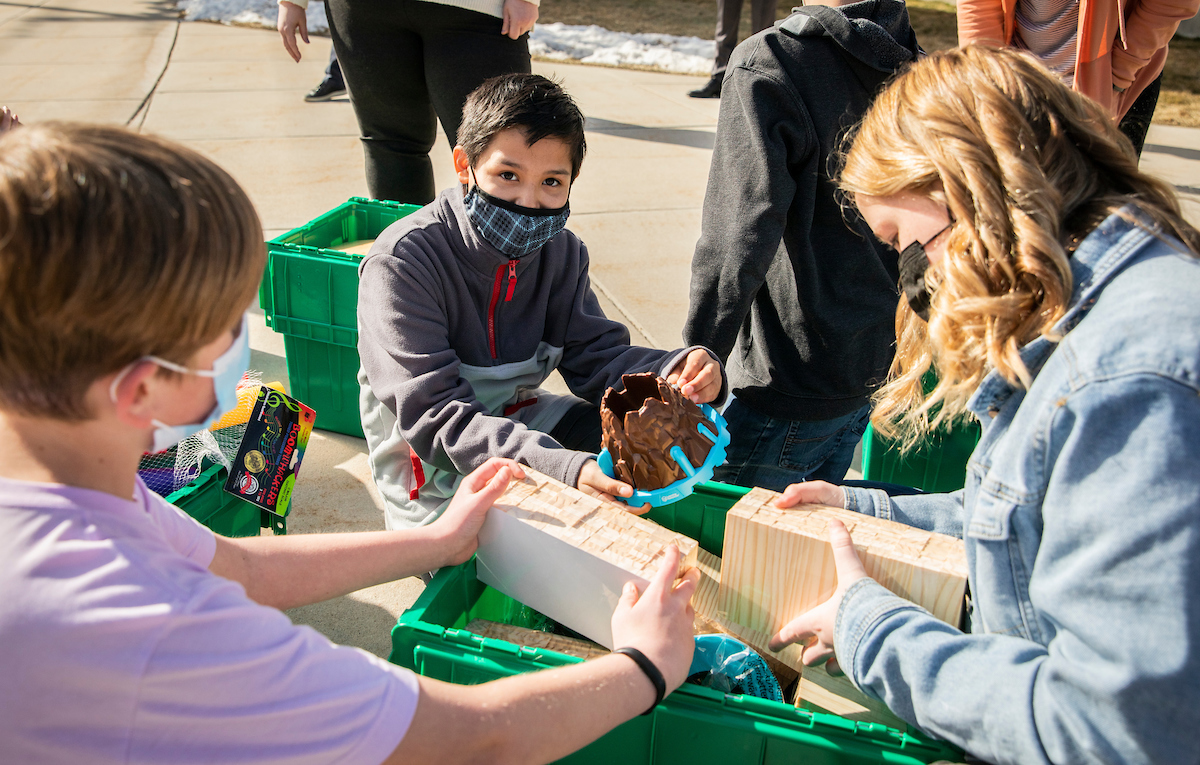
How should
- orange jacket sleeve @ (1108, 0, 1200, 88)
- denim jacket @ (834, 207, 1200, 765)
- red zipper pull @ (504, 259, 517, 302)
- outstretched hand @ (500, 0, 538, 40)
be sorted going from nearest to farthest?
denim jacket @ (834, 207, 1200, 765) → red zipper pull @ (504, 259, 517, 302) → outstretched hand @ (500, 0, 538, 40) → orange jacket sleeve @ (1108, 0, 1200, 88)

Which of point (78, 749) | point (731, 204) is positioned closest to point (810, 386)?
point (731, 204)

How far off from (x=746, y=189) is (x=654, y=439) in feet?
2.49

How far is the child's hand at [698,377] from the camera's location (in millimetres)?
2076

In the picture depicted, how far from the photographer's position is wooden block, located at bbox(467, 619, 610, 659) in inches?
61.2

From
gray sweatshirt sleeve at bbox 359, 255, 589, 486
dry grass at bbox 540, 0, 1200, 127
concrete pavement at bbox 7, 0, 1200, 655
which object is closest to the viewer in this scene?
gray sweatshirt sleeve at bbox 359, 255, 589, 486

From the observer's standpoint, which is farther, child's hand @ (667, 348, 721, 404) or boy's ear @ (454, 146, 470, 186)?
boy's ear @ (454, 146, 470, 186)

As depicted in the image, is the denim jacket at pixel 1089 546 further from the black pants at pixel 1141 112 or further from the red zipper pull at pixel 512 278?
the black pants at pixel 1141 112

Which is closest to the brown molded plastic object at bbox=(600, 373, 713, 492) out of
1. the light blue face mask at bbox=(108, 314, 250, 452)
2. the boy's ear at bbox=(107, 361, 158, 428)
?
the light blue face mask at bbox=(108, 314, 250, 452)

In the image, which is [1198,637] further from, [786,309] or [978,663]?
[786,309]

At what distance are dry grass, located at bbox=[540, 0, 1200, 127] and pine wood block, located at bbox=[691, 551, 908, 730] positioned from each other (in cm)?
914

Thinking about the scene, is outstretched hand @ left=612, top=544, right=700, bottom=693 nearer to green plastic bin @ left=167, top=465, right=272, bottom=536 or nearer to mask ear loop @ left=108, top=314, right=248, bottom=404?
mask ear loop @ left=108, top=314, right=248, bottom=404

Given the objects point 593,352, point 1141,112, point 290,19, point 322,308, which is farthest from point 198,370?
point 1141,112

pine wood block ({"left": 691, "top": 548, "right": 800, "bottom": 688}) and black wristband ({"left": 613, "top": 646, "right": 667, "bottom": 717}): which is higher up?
black wristband ({"left": 613, "top": 646, "right": 667, "bottom": 717})

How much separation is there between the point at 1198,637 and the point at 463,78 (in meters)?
2.47
